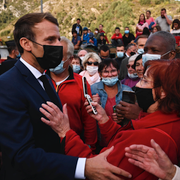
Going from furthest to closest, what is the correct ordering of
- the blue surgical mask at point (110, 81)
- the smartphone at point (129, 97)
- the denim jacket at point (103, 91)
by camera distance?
1. the blue surgical mask at point (110, 81)
2. the denim jacket at point (103, 91)
3. the smartphone at point (129, 97)

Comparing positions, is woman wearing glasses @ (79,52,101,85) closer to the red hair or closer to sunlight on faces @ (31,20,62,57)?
sunlight on faces @ (31,20,62,57)

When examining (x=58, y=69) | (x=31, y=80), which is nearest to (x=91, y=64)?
(x=58, y=69)

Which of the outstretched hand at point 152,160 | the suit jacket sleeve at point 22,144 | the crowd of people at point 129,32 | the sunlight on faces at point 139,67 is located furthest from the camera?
the crowd of people at point 129,32

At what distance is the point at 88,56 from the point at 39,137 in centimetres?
314

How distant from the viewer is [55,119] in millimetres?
1539

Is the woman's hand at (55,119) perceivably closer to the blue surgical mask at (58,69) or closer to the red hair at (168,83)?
the red hair at (168,83)

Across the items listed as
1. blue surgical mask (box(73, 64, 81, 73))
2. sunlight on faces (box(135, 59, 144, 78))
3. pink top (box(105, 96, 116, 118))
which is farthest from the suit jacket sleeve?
blue surgical mask (box(73, 64, 81, 73))

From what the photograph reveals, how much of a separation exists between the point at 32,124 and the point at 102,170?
0.68 metres

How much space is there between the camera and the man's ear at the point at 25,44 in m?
1.72

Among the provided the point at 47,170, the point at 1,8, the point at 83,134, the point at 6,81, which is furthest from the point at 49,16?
the point at 1,8

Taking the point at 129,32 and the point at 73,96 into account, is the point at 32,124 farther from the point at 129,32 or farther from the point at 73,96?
the point at 129,32

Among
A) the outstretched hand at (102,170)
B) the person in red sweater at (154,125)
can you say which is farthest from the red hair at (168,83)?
the outstretched hand at (102,170)

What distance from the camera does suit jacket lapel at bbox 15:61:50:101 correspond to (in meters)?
1.57

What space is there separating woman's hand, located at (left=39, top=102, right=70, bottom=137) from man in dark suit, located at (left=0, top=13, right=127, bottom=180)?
8 centimetres
